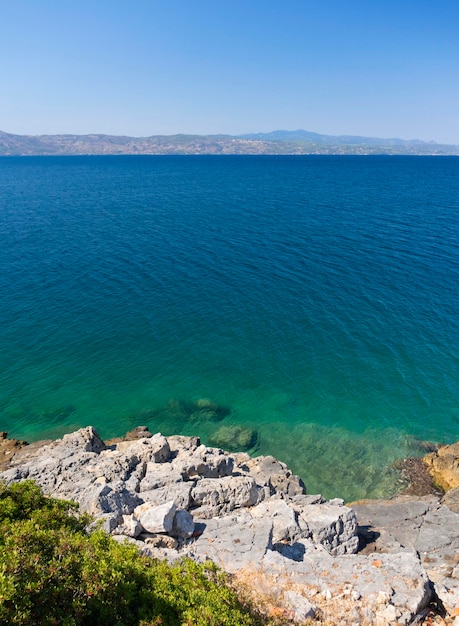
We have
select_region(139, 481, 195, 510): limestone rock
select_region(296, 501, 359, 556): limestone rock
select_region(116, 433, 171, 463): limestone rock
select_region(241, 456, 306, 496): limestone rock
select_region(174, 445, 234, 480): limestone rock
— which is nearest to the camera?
select_region(296, 501, 359, 556): limestone rock

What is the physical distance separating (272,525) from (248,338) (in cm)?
3470

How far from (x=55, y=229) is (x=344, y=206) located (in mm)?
86189

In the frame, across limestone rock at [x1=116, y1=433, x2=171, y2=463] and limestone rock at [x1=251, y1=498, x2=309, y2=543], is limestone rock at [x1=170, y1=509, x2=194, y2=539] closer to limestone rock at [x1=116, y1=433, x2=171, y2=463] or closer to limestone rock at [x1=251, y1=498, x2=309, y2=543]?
limestone rock at [x1=251, y1=498, x2=309, y2=543]

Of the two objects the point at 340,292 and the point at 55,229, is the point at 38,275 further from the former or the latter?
the point at 340,292

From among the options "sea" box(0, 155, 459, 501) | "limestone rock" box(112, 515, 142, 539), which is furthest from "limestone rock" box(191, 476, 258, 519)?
"sea" box(0, 155, 459, 501)

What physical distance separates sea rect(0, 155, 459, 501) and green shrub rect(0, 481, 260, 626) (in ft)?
73.8

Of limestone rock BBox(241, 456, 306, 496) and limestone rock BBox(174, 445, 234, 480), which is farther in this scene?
limestone rock BBox(241, 456, 306, 496)

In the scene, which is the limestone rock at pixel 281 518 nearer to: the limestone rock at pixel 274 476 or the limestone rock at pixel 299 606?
the limestone rock at pixel 274 476

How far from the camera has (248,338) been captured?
55.9 metres

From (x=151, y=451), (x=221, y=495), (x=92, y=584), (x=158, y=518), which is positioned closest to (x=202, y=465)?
(x=221, y=495)

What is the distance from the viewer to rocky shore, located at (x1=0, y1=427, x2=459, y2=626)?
58.7 feet

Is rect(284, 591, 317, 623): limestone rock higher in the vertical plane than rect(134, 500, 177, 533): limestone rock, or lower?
lower

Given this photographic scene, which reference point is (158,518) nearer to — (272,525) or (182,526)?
(182,526)

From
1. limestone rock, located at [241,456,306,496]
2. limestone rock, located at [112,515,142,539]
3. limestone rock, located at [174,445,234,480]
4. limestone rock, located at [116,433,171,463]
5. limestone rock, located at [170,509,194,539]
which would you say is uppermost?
limestone rock, located at [112,515,142,539]
